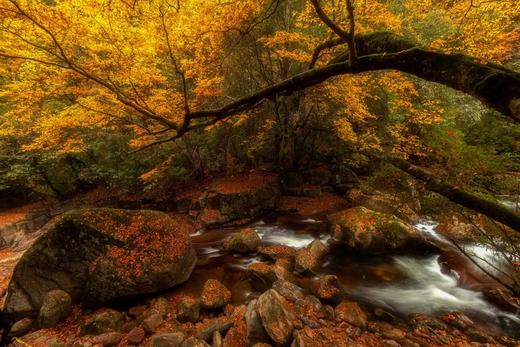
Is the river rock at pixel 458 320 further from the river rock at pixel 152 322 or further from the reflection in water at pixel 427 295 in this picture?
the river rock at pixel 152 322

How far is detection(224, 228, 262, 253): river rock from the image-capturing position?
8805mm

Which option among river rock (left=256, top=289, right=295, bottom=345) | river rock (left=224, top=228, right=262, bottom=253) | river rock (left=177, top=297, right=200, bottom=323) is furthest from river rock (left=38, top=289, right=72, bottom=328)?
river rock (left=224, top=228, right=262, bottom=253)

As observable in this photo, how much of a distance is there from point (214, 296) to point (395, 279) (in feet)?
16.0

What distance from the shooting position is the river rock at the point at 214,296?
5.97m

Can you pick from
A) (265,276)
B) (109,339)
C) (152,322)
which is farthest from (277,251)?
(109,339)

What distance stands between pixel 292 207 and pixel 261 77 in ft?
20.5

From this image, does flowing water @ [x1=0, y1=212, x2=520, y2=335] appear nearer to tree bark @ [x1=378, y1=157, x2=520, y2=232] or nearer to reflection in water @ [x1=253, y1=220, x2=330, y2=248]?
reflection in water @ [x1=253, y1=220, x2=330, y2=248]

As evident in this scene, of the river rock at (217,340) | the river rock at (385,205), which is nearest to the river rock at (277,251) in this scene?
the river rock at (217,340)

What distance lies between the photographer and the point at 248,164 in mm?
15242

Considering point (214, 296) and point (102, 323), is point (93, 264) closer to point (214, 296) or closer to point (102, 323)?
point (102, 323)

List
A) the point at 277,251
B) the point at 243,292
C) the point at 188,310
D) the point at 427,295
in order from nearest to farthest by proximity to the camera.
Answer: the point at 188,310, the point at 243,292, the point at 427,295, the point at 277,251

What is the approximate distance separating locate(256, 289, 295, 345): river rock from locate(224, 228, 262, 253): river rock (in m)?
3.44

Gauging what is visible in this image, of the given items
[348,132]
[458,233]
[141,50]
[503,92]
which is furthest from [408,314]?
[141,50]

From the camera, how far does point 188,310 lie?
578cm
